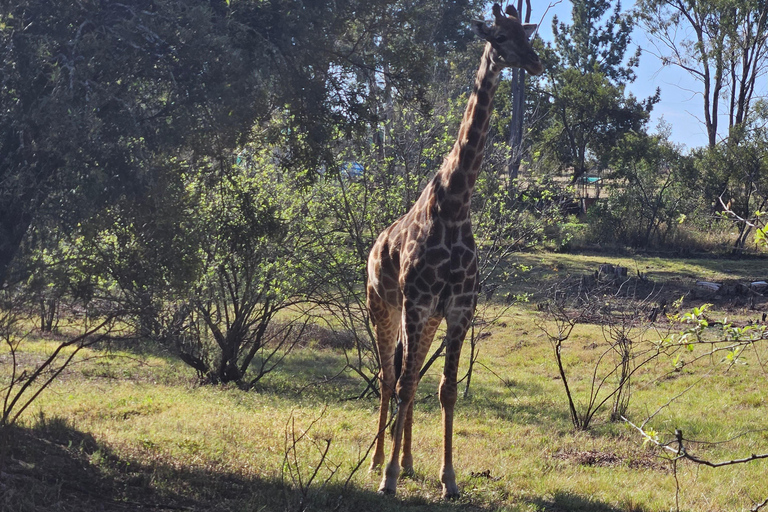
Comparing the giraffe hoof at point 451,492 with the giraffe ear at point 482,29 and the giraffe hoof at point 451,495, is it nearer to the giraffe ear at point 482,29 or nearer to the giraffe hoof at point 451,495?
the giraffe hoof at point 451,495

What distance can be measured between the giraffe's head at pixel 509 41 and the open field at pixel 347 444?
111 inches

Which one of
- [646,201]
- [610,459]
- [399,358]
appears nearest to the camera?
[399,358]

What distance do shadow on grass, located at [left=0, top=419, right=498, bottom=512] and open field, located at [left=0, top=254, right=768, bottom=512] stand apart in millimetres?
18

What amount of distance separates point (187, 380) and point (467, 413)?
529 centimetres

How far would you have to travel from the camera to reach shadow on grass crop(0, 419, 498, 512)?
595cm

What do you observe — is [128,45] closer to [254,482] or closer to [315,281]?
[254,482]

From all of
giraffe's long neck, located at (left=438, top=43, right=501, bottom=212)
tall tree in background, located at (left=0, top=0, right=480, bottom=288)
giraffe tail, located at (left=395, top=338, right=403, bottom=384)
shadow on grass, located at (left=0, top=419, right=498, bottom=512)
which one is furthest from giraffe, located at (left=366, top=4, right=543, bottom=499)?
tall tree in background, located at (left=0, top=0, right=480, bottom=288)

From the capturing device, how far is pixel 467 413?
36.5ft

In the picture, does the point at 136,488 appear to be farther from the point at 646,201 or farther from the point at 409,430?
the point at 646,201

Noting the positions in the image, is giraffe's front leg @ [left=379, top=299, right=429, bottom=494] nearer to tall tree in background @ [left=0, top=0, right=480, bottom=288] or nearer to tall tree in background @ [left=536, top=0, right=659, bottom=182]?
tall tree in background @ [left=0, top=0, right=480, bottom=288]

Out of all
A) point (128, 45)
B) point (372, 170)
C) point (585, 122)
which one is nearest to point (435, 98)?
point (372, 170)

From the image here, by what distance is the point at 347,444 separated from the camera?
8477 mm

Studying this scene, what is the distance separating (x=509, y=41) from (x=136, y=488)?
A: 5.04m

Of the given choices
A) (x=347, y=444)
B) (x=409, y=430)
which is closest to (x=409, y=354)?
(x=409, y=430)
